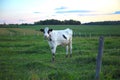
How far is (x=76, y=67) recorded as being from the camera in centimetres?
1085

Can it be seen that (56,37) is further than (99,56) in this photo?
Yes

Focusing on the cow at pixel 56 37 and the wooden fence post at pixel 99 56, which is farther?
the cow at pixel 56 37

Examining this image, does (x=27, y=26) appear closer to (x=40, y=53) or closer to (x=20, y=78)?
(x=40, y=53)

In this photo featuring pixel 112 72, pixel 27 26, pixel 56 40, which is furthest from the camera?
pixel 27 26

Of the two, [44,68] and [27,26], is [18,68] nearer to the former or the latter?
[44,68]

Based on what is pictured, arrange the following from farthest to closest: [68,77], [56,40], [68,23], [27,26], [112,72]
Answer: [27,26]
[68,23]
[56,40]
[112,72]
[68,77]

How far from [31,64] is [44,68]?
66 centimetres

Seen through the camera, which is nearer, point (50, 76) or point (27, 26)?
point (50, 76)

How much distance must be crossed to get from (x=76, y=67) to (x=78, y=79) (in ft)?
10.1

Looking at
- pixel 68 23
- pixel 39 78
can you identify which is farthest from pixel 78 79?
pixel 68 23

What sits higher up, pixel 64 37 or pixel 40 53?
pixel 64 37

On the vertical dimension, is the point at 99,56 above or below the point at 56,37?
above

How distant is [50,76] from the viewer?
25.2 feet

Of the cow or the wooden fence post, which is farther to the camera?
the cow
